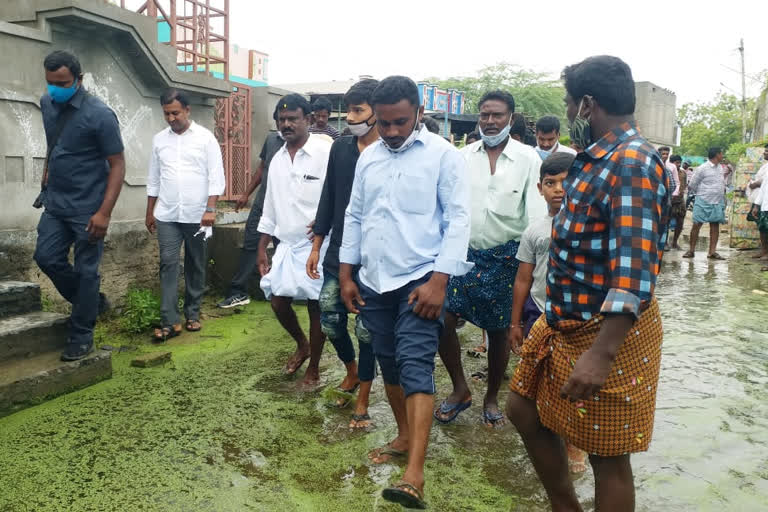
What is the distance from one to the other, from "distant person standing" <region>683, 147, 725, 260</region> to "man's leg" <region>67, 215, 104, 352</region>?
983cm

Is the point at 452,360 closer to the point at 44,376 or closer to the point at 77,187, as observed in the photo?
the point at 44,376

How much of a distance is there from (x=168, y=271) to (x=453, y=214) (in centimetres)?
333

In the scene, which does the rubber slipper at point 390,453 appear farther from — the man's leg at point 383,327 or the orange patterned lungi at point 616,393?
the orange patterned lungi at point 616,393

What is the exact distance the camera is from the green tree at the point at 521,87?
3278 cm

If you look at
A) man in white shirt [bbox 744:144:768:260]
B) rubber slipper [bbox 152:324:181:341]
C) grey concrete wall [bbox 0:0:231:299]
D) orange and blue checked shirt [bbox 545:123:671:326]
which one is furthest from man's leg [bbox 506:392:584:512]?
man in white shirt [bbox 744:144:768:260]

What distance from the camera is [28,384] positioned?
3746 mm

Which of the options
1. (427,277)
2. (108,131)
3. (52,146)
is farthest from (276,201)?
(427,277)

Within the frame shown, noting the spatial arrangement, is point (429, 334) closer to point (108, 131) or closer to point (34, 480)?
point (34, 480)

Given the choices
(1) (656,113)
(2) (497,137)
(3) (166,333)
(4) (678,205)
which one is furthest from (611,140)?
(1) (656,113)

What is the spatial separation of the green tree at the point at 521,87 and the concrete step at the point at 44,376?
2868 cm

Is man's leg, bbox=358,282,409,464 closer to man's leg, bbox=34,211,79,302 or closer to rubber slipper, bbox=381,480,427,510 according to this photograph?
rubber slipper, bbox=381,480,427,510

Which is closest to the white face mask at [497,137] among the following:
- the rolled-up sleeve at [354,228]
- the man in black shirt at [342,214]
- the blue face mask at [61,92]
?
the man in black shirt at [342,214]

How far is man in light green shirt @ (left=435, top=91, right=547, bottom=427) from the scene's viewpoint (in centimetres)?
375

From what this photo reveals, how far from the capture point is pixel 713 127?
50.4m
